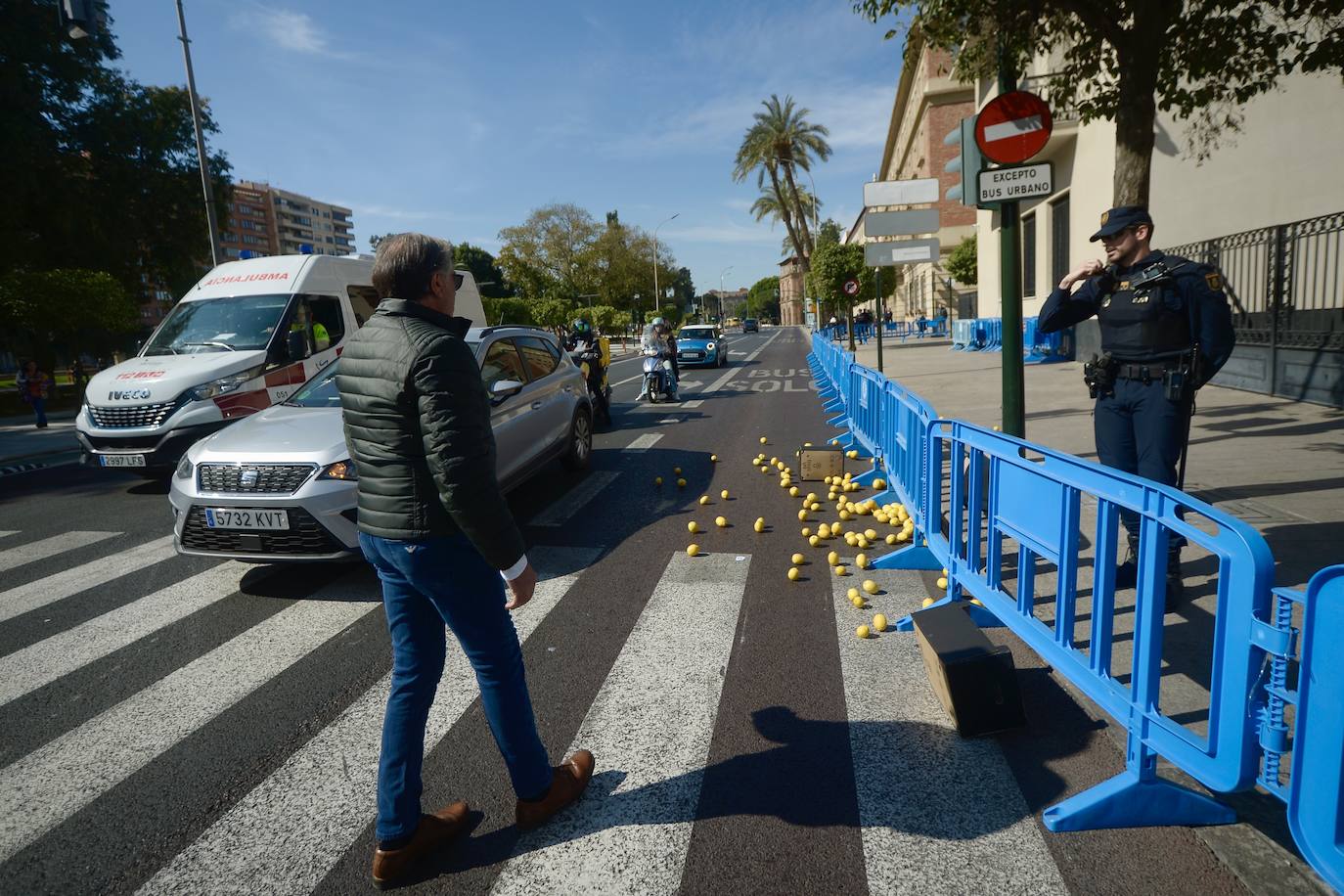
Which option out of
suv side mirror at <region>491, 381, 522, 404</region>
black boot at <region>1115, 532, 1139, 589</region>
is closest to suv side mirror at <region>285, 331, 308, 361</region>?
suv side mirror at <region>491, 381, 522, 404</region>

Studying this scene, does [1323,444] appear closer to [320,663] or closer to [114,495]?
[320,663]

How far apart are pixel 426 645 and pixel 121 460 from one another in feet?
25.7

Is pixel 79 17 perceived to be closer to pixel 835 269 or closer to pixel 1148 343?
pixel 1148 343

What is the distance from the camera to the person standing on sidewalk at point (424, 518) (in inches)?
88.4

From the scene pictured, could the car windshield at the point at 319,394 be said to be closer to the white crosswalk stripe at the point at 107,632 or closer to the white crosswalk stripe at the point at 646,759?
the white crosswalk stripe at the point at 107,632

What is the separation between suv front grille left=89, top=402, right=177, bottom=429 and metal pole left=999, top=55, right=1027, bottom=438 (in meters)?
8.24

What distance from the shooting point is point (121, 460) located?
27.3 ft

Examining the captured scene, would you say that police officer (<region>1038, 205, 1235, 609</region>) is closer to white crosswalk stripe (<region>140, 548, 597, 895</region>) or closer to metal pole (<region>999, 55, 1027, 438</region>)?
metal pole (<region>999, 55, 1027, 438</region>)

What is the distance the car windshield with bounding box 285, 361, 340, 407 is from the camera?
6.08m

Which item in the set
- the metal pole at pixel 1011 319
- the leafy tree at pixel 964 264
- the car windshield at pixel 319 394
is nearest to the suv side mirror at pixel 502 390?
the car windshield at pixel 319 394

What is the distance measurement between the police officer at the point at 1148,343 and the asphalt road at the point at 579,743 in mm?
1310

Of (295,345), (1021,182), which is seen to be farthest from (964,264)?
(295,345)

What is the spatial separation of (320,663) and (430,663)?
192 cm

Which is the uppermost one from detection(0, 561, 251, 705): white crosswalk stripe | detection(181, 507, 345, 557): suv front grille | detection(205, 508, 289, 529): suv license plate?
detection(205, 508, 289, 529): suv license plate
